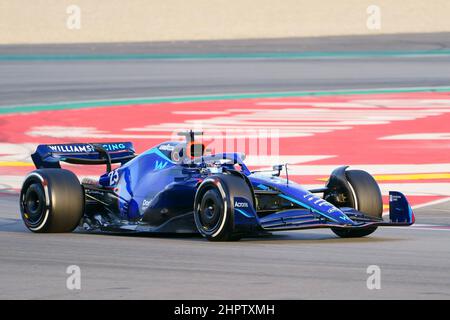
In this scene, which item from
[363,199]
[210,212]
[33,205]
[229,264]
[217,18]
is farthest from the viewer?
[217,18]

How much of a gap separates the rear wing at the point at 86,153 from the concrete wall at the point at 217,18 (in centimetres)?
4115

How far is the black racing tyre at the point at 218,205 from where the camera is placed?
11188 millimetres

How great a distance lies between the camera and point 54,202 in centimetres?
1219

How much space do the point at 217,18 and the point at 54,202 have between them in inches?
1746

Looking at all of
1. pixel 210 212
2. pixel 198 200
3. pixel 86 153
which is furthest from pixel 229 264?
pixel 86 153

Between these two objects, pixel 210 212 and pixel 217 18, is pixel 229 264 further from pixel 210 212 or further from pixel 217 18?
pixel 217 18

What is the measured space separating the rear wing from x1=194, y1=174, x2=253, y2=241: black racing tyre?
2501 millimetres

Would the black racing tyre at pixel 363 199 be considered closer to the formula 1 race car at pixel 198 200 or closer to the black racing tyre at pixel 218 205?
the formula 1 race car at pixel 198 200

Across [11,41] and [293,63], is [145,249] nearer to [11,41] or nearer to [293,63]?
[293,63]
